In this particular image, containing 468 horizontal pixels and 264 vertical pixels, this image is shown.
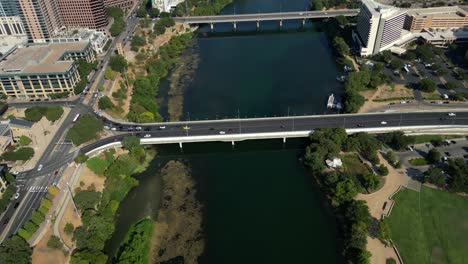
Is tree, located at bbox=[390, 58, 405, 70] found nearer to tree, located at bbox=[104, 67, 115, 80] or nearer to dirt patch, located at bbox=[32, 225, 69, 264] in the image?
tree, located at bbox=[104, 67, 115, 80]

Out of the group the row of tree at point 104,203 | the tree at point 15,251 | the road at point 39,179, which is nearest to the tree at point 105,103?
the road at point 39,179

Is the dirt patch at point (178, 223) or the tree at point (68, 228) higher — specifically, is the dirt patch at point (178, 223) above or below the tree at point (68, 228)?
below

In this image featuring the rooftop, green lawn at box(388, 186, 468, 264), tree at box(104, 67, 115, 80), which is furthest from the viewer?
tree at box(104, 67, 115, 80)

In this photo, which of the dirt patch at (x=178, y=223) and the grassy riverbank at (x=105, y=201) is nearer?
the grassy riverbank at (x=105, y=201)

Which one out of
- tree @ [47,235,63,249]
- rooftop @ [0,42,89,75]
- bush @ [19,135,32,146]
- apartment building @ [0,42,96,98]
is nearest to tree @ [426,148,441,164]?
tree @ [47,235,63,249]

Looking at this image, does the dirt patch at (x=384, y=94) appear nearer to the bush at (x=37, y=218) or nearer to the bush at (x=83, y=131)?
the bush at (x=83, y=131)

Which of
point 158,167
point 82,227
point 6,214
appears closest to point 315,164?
point 158,167

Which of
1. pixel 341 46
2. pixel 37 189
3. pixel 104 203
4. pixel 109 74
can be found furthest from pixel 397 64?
pixel 37 189

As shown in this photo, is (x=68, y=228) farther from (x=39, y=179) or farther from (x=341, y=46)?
(x=341, y=46)
